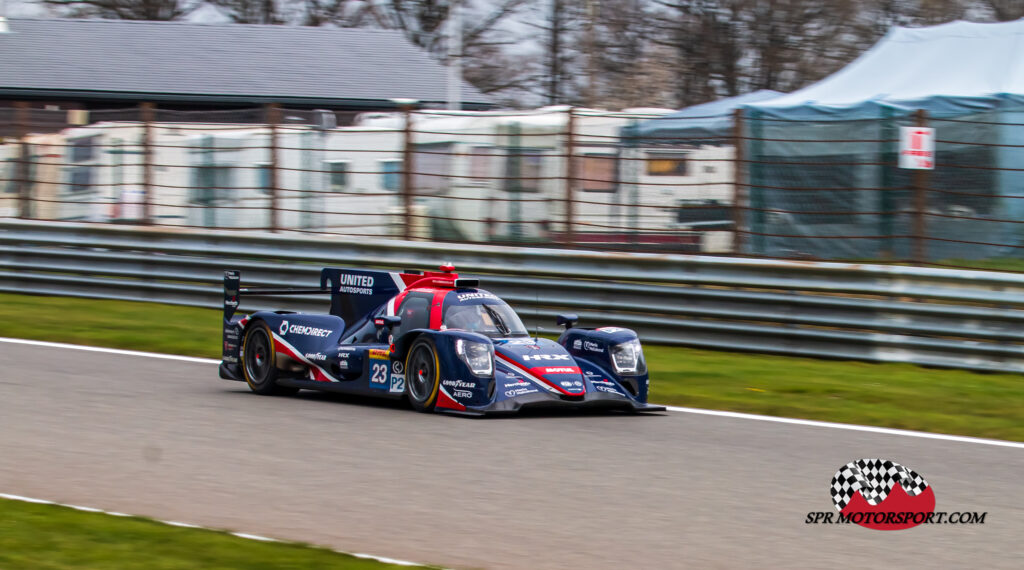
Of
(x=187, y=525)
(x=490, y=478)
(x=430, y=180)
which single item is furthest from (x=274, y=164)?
(x=187, y=525)

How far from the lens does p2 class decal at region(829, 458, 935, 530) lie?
20.8ft

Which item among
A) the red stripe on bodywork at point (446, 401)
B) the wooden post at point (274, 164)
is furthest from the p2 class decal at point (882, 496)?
the wooden post at point (274, 164)

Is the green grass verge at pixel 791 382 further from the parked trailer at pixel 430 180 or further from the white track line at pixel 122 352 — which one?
the parked trailer at pixel 430 180

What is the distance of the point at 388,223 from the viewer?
1577 cm

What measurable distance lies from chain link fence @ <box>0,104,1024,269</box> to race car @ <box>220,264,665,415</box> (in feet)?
12.0

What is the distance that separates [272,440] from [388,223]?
24.9 ft

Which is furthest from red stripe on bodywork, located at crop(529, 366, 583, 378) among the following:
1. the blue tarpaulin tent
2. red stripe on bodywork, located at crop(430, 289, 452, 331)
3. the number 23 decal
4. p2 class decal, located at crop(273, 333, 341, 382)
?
the blue tarpaulin tent

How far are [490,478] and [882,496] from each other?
2132 millimetres

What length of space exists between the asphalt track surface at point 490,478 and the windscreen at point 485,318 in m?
0.80

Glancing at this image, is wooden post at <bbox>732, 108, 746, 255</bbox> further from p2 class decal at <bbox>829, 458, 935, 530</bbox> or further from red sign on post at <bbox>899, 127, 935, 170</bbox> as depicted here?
p2 class decal at <bbox>829, 458, 935, 530</bbox>

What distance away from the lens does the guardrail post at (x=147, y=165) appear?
16750mm

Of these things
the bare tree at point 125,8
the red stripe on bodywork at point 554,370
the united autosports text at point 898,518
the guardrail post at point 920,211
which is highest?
the bare tree at point 125,8

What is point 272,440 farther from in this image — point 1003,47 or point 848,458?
point 1003,47

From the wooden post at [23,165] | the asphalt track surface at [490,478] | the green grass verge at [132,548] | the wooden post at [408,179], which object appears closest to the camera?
the green grass verge at [132,548]
